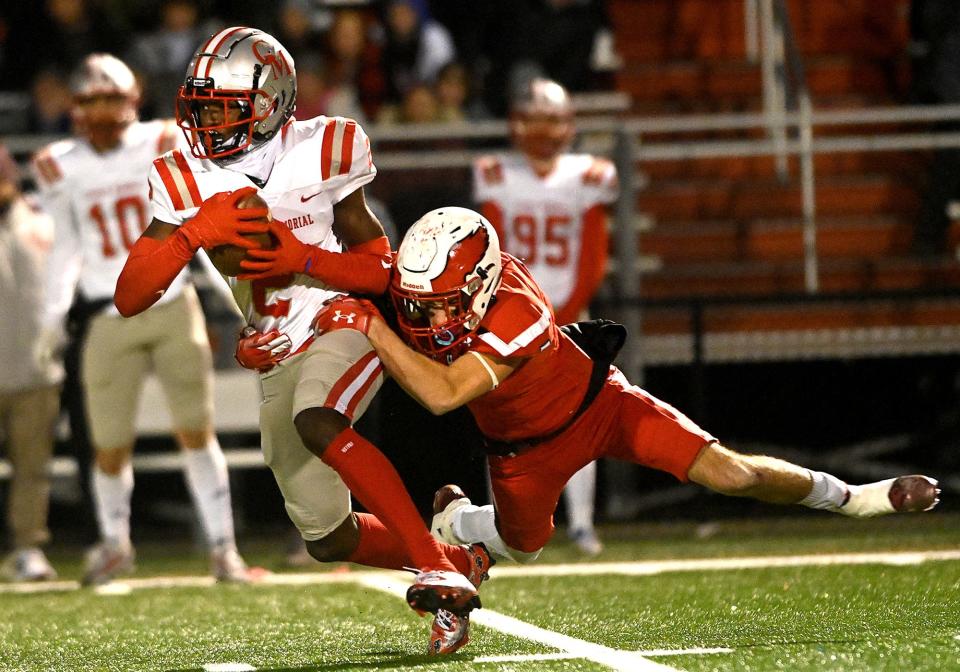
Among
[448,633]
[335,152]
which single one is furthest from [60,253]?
[448,633]

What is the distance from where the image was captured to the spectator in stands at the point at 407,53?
876 cm

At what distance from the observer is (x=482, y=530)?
4441 millimetres

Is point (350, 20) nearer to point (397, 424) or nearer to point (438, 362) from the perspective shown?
point (397, 424)

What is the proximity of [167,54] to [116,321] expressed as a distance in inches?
117

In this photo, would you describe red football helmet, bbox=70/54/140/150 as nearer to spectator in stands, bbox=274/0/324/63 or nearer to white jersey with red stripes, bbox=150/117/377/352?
white jersey with red stripes, bbox=150/117/377/352

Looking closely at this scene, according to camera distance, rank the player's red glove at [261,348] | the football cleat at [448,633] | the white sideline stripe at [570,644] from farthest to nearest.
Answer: the player's red glove at [261,348] < the football cleat at [448,633] < the white sideline stripe at [570,644]

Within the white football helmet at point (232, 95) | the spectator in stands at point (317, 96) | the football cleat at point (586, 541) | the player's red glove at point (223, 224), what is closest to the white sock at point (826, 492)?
the player's red glove at point (223, 224)

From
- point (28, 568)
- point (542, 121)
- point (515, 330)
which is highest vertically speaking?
point (542, 121)

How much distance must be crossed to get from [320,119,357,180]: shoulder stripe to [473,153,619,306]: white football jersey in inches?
93.3

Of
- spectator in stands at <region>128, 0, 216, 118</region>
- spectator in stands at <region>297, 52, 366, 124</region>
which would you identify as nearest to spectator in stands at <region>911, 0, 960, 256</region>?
spectator in stands at <region>297, 52, 366, 124</region>

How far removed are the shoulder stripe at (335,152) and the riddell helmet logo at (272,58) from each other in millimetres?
200

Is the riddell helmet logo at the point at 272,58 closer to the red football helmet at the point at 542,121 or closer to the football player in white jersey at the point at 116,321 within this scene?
the football player in white jersey at the point at 116,321

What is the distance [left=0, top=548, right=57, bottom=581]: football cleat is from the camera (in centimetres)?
629

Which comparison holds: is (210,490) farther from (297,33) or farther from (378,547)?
(297,33)
